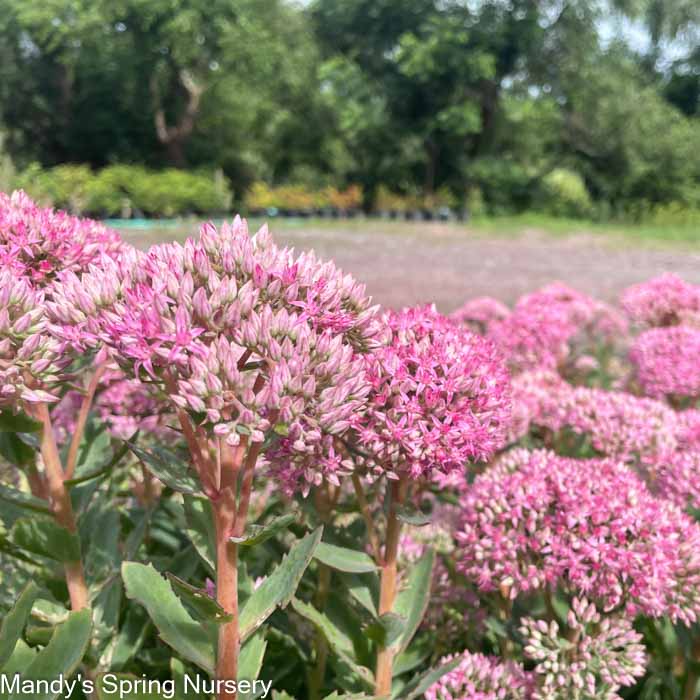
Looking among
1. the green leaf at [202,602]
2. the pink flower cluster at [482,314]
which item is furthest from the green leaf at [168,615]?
the pink flower cluster at [482,314]

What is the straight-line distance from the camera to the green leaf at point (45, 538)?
53.2 inches

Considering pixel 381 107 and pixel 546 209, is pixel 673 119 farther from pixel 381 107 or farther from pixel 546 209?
pixel 381 107

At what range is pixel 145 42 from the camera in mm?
29031

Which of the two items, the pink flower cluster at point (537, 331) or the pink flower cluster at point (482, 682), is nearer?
the pink flower cluster at point (482, 682)

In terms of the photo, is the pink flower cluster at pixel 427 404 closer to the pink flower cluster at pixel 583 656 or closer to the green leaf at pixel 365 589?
the green leaf at pixel 365 589

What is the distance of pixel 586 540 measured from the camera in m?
1.58

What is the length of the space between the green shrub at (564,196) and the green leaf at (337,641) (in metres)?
27.6

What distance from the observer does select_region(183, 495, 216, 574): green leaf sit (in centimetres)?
130

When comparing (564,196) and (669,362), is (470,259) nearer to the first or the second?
(669,362)

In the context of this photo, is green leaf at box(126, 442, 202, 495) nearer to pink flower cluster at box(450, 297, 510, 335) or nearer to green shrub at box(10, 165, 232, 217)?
pink flower cluster at box(450, 297, 510, 335)

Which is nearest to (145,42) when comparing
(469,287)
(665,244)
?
(665,244)

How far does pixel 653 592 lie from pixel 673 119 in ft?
110

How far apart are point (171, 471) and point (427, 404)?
0.43 m

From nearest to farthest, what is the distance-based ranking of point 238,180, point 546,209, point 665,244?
1. point 665,244
2. point 546,209
3. point 238,180
